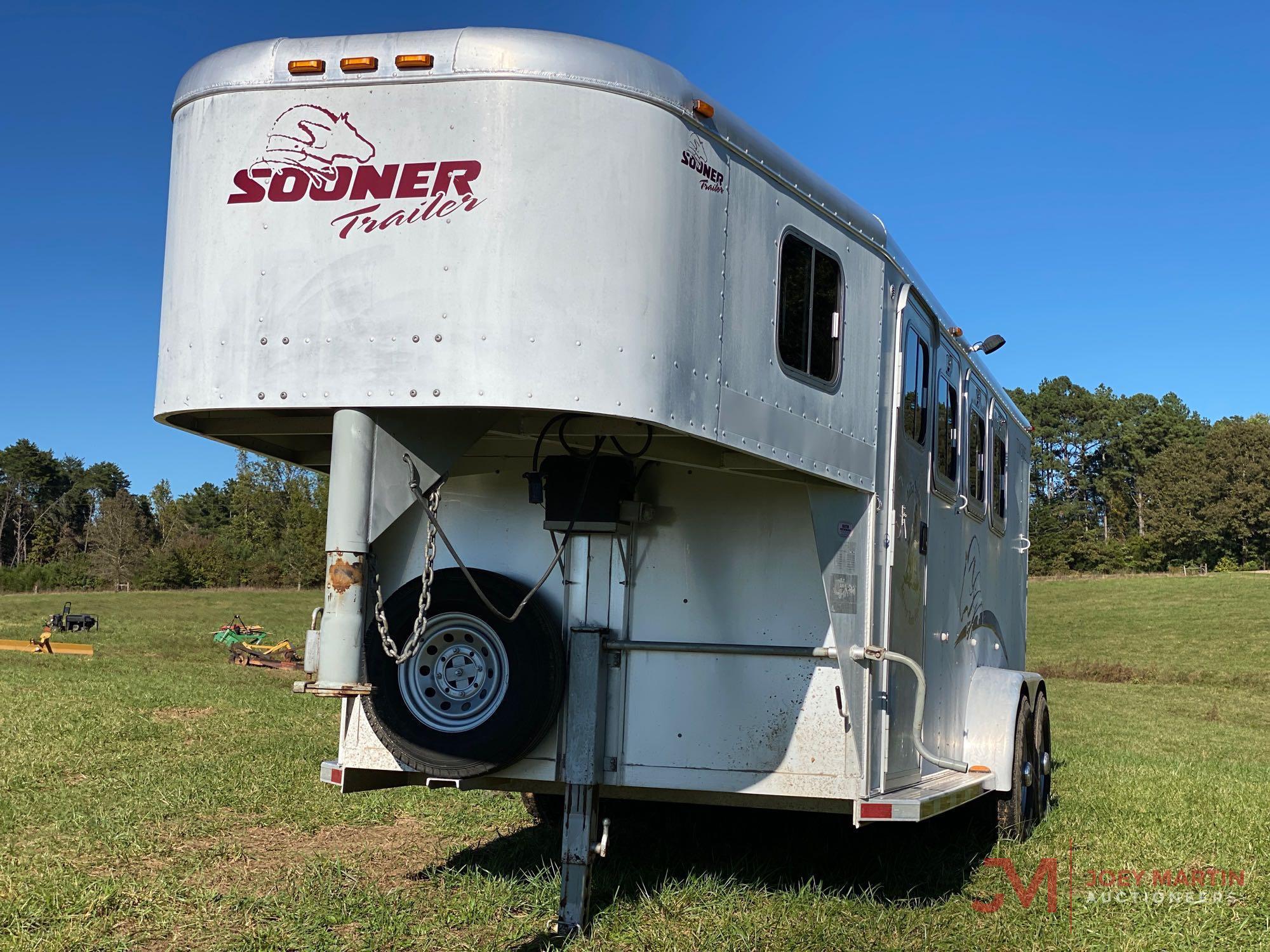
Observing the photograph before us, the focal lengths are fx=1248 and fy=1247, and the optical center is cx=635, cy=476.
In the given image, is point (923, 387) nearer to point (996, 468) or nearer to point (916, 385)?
point (916, 385)

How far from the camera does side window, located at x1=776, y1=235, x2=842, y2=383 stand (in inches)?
203

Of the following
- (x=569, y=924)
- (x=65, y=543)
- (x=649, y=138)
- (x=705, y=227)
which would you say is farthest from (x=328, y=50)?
(x=65, y=543)

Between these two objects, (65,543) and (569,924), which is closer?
(569,924)

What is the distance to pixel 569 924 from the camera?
530 cm

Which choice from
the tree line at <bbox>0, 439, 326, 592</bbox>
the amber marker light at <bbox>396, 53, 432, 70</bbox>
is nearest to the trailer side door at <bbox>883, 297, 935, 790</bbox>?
the amber marker light at <bbox>396, 53, 432, 70</bbox>

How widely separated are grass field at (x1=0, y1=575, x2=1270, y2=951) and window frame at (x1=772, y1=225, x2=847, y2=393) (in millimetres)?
2359

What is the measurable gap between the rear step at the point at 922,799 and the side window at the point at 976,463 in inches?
73.9

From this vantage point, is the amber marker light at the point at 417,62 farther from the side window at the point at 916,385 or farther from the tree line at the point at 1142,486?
the tree line at the point at 1142,486

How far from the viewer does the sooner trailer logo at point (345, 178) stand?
14.5 ft

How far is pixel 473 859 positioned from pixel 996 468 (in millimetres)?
4474

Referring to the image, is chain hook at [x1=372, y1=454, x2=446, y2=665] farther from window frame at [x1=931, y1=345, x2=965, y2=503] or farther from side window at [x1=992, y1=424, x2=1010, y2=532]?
side window at [x1=992, y1=424, x2=1010, y2=532]

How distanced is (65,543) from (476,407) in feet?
331

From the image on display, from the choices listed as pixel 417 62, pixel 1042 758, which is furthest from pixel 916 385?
pixel 1042 758

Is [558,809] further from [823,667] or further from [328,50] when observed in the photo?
[328,50]
